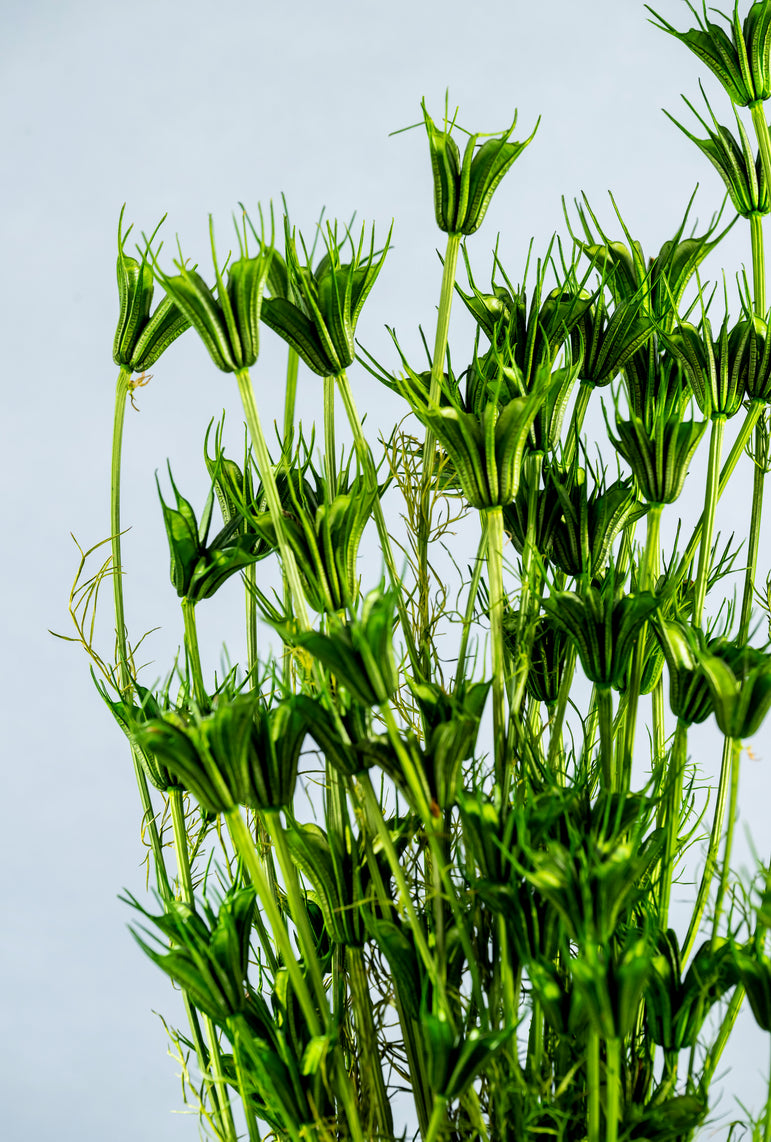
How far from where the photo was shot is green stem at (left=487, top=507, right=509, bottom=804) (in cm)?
51

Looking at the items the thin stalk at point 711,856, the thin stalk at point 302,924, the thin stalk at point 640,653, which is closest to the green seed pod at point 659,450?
the thin stalk at point 640,653

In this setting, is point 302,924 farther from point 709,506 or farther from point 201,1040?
point 709,506

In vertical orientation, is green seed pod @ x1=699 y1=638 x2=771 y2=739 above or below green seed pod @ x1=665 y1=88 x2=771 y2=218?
below

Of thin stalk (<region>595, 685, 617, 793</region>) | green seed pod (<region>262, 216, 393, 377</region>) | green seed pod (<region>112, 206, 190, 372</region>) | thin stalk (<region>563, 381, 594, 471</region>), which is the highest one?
green seed pod (<region>112, 206, 190, 372</region>)

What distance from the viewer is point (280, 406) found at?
74.4 inches

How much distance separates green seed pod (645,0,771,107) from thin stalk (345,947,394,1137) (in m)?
0.46

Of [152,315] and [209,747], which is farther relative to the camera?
[152,315]

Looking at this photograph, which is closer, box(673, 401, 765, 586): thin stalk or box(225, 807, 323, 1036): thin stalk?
box(225, 807, 323, 1036): thin stalk

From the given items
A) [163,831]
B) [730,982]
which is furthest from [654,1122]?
[163,831]

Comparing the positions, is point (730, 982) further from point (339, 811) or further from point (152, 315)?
point (152, 315)

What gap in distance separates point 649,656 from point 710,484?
86 mm

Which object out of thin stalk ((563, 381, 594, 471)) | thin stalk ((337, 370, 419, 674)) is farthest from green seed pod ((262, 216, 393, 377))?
thin stalk ((563, 381, 594, 471))

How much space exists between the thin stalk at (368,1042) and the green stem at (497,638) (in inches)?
4.2

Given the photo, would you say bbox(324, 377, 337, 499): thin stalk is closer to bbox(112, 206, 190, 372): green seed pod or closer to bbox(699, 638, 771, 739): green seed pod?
bbox(112, 206, 190, 372): green seed pod
